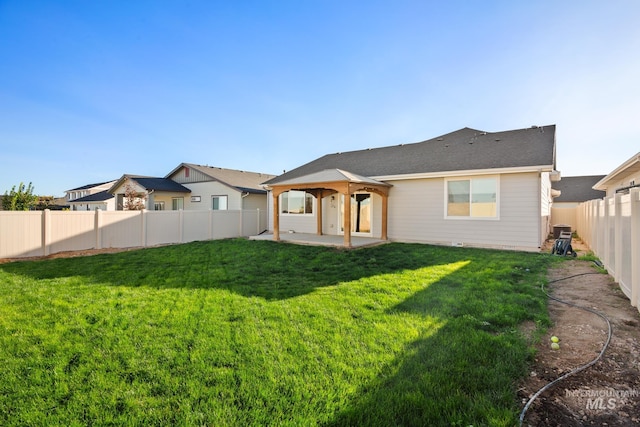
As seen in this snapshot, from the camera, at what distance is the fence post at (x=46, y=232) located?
29.9 ft

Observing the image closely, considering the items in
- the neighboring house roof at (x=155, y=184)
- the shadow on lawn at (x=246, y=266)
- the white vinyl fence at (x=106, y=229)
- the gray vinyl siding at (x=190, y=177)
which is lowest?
the shadow on lawn at (x=246, y=266)

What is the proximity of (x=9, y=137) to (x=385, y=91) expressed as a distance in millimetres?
20235

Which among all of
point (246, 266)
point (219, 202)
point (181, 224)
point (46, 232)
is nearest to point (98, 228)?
point (46, 232)

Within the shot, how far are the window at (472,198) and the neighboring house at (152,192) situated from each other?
17720 mm

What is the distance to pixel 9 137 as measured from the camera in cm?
1611

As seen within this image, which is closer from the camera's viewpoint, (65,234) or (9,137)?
(65,234)

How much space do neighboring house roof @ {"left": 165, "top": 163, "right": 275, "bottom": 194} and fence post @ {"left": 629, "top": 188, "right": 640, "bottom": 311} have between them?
53.4 ft

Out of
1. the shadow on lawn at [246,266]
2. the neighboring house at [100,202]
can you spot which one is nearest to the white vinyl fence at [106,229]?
the shadow on lawn at [246,266]

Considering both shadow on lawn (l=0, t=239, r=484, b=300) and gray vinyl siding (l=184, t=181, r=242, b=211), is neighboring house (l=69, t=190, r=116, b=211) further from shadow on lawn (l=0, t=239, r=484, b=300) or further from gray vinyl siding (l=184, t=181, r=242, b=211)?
shadow on lawn (l=0, t=239, r=484, b=300)

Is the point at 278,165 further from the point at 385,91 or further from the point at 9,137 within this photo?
the point at 9,137

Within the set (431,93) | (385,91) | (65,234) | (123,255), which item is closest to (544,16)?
(431,93)

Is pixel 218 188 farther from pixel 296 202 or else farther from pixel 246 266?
pixel 246 266

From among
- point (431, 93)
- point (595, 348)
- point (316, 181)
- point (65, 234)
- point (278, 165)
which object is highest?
point (431, 93)

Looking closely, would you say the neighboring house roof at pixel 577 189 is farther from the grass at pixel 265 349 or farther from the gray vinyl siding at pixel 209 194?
the gray vinyl siding at pixel 209 194
